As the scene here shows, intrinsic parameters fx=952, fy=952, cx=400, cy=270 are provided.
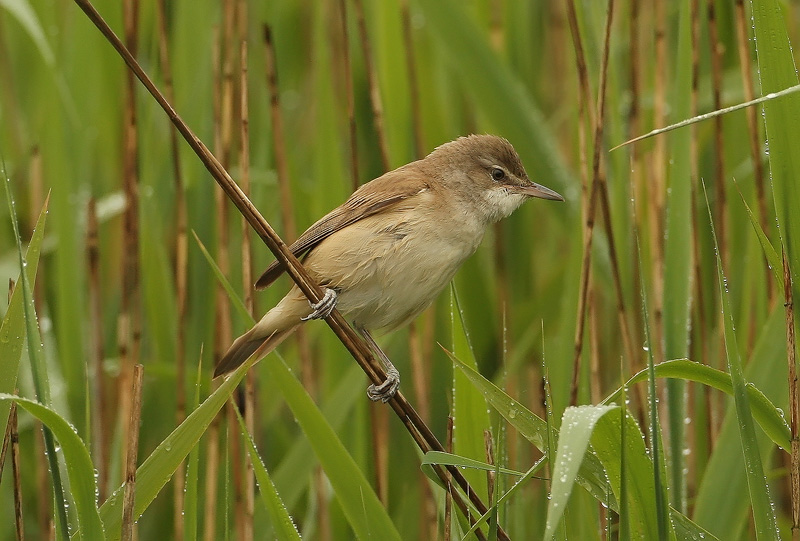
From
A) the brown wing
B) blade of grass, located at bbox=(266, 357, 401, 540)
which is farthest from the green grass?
the brown wing

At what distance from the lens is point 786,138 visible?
6.21 feet

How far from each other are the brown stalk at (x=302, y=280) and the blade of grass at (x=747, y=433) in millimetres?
513

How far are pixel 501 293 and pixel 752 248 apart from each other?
0.98m

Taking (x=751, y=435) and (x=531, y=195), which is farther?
(x=531, y=195)

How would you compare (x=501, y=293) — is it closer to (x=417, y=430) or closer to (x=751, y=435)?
(x=417, y=430)

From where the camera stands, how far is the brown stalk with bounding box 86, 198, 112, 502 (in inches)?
119

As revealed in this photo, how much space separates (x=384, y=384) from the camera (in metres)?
2.28

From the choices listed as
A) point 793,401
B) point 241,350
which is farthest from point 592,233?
point 241,350

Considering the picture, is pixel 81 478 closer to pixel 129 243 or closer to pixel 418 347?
pixel 129 243

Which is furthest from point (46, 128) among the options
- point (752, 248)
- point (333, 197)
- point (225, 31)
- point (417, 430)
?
point (752, 248)

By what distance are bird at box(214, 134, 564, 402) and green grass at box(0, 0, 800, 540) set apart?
0.57ft

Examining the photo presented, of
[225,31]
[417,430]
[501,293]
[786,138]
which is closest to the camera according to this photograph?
[786,138]

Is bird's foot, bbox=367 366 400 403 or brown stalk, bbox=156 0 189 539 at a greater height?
brown stalk, bbox=156 0 189 539

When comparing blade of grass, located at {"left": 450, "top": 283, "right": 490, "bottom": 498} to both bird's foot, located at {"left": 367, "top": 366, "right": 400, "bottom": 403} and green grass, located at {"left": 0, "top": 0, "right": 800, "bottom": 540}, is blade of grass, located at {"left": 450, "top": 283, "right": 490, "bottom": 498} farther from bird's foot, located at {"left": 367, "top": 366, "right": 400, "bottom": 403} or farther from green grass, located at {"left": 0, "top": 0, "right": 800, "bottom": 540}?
bird's foot, located at {"left": 367, "top": 366, "right": 400, "bottom": 403}
